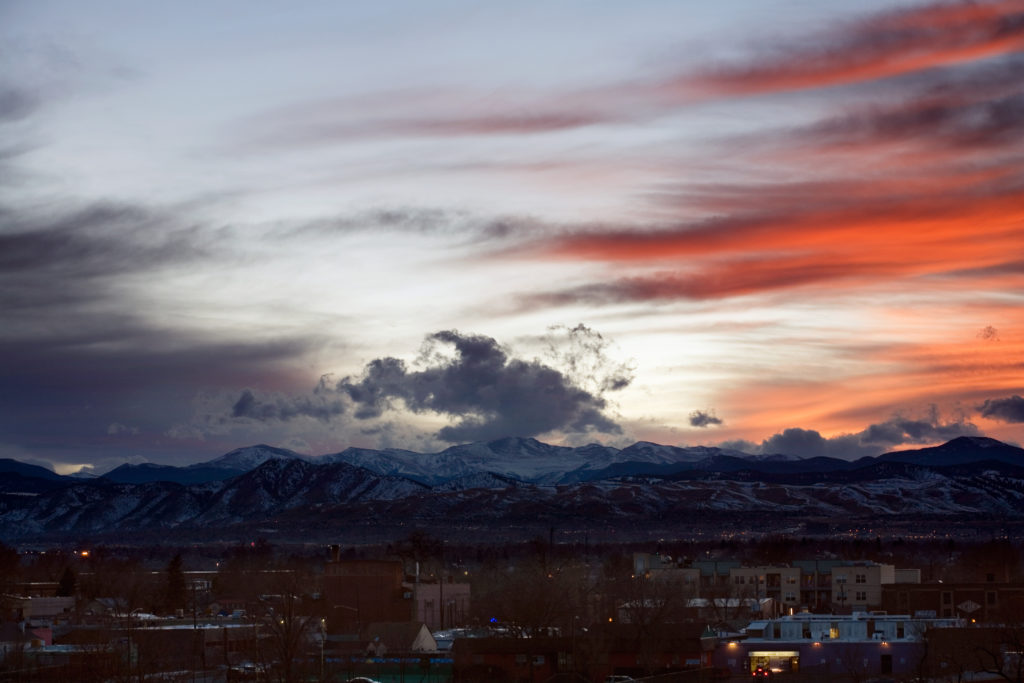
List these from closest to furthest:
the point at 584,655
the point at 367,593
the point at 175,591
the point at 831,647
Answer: the point at 584,655 → the point at 831,647 → the point at 367,593 → the point at 175,591

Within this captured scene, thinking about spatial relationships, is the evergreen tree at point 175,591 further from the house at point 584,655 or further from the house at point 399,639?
the house at point 584,655

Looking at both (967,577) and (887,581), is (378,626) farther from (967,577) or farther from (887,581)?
(967,577)

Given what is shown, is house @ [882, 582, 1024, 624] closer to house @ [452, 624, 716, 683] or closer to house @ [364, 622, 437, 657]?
house @ [452, 624, 716, 683]

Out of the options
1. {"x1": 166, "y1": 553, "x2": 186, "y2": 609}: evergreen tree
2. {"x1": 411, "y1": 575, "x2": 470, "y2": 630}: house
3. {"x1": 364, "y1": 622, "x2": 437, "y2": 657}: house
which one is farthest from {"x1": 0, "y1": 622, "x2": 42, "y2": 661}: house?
{"x1": 166, "y1": 553, "x2": 186, "y2": 609}: evergreen tree

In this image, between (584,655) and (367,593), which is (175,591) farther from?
(584,655)

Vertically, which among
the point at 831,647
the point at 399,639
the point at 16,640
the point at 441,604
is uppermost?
the point at 16,640

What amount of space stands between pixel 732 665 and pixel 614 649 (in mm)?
10705

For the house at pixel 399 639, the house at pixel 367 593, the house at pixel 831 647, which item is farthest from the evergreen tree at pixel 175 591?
the house at pixel 831 647

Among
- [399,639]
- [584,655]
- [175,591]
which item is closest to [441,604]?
[175,591]

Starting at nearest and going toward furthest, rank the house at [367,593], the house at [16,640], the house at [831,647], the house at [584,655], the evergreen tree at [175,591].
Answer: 1. the house at [584,655]
2. the house at [16,640]
3. the house at [831,647]
4. the house at [367,593]
5. the evergreen tree at [175,591]

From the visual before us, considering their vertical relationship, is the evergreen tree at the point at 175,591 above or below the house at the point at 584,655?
above

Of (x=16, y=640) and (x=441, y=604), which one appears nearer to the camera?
(x=16, y=640)

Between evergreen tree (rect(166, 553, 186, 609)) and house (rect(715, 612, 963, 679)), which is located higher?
evergreen tree (rect(166, 553, 186, 609))

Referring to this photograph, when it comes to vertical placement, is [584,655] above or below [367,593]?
below
